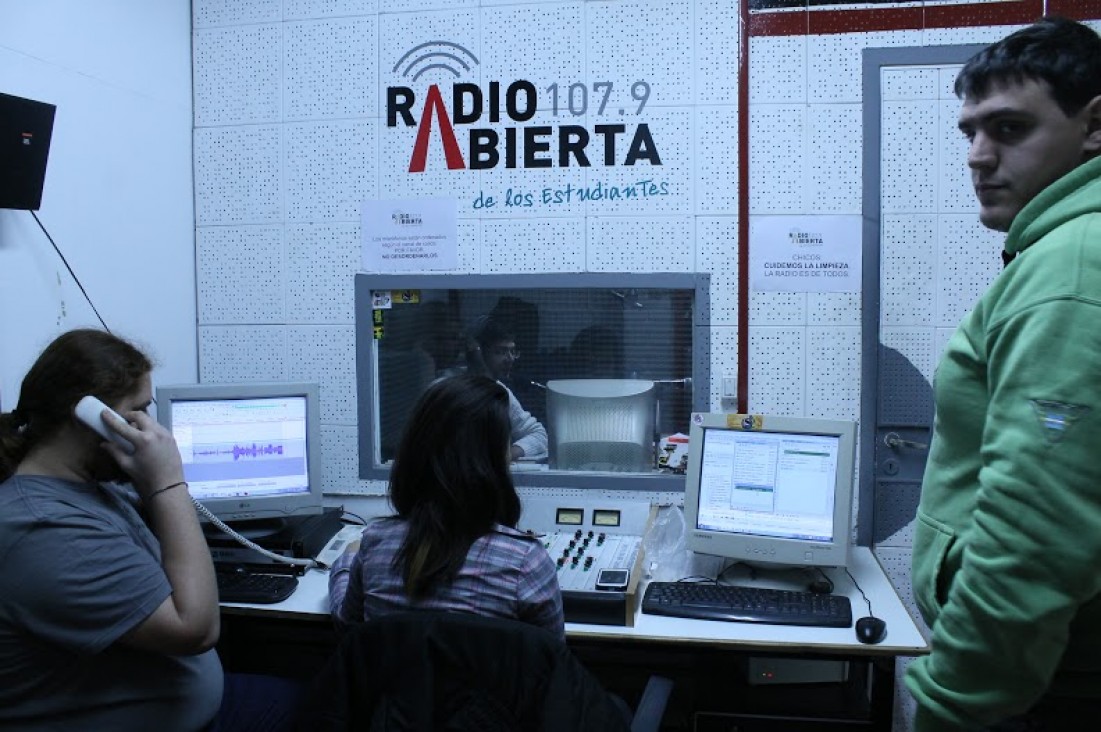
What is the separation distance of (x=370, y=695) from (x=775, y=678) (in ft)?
4.28

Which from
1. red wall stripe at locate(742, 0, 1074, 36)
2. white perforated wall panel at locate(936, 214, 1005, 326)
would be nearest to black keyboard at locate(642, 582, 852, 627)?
white perforated wall panel at locate(936, 214, 1005, 326)

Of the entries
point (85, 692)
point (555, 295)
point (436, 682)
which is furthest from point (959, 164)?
point (85, 692)

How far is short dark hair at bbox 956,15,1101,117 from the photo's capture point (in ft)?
3.56

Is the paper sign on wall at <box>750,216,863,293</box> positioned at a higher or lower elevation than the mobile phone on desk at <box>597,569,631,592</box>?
higher

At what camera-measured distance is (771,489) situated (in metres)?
2.23

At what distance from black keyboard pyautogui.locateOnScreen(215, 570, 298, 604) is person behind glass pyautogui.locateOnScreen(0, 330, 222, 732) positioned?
0.38 metres

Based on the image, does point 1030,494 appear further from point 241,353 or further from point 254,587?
point 241,353

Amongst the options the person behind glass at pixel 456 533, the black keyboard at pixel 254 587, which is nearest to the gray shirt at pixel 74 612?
the person behind glass at pixel 456 533

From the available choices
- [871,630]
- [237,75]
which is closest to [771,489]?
[871,630]

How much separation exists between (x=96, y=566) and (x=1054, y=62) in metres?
1.59

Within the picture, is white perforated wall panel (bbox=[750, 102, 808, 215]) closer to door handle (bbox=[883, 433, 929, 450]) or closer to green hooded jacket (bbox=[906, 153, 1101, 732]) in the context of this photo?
door handle (bbox=[883, 433, 929, 450])

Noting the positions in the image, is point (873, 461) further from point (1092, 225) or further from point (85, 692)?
point (85, 692)

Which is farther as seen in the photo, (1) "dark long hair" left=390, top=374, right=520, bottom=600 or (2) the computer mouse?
(2) the computer mouse

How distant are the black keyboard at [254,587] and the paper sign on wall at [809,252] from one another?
1.58 m
